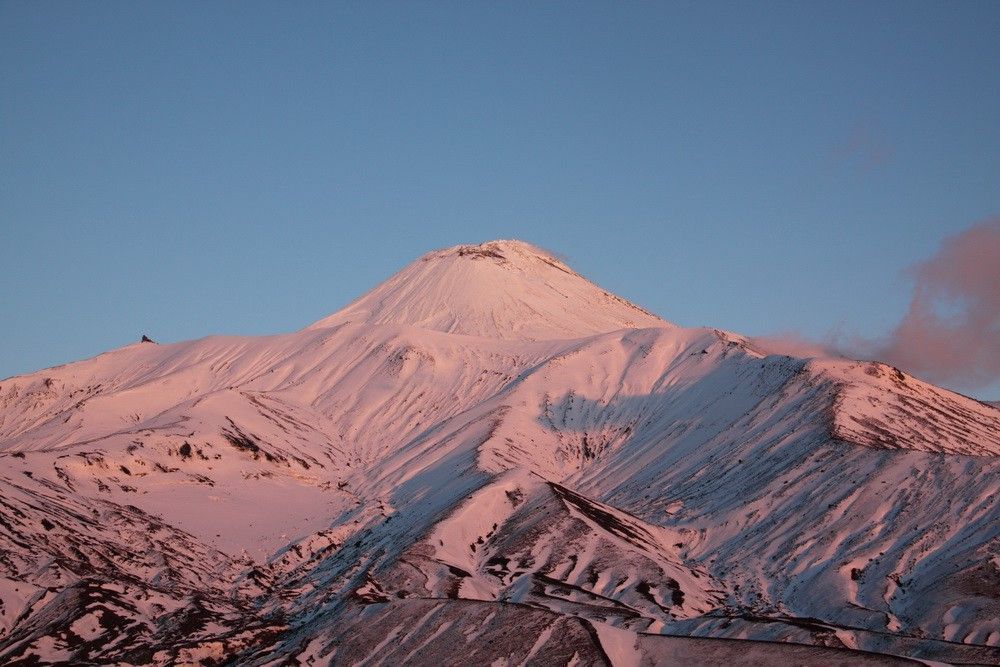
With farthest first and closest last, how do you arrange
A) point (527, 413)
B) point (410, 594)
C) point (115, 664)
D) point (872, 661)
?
1. point (527, 413)
2. point (410, 594)
3. point (115, 664)
4. point (872, 661)

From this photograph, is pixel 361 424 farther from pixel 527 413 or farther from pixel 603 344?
pixel 603 344

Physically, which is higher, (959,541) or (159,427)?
(159,427)

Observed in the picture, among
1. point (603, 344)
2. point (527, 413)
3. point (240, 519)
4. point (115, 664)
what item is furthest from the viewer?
point (603, 344)

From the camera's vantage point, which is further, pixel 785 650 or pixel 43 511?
pixel 43 511

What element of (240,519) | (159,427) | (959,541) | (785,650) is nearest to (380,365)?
(159,427)

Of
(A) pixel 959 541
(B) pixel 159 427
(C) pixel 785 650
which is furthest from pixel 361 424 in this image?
(C) pixel 785 650

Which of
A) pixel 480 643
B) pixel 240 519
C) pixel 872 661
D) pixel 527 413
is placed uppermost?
pixel 527 413
